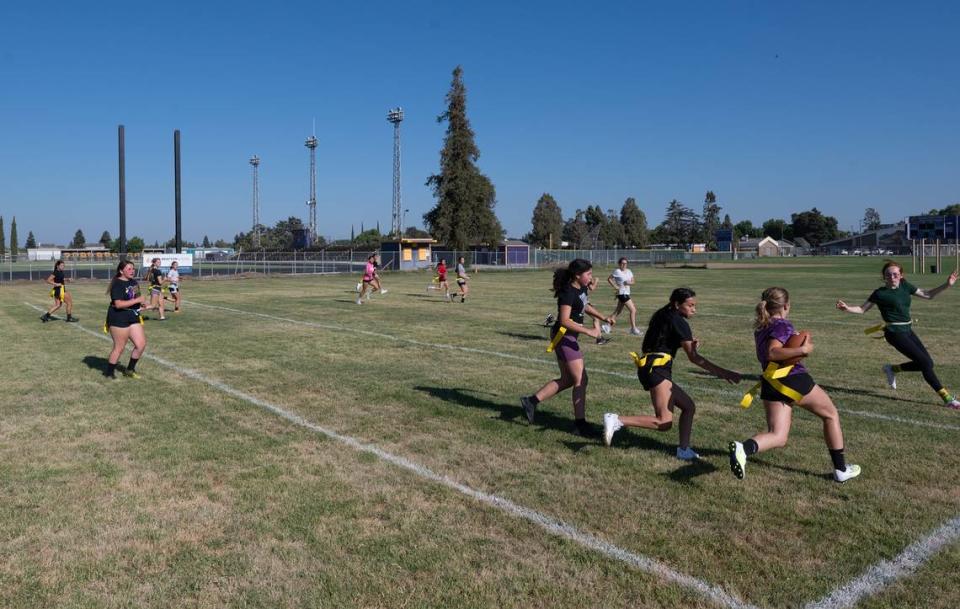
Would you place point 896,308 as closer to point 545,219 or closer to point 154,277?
point 154,277

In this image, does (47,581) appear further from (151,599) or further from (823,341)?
(823,341)

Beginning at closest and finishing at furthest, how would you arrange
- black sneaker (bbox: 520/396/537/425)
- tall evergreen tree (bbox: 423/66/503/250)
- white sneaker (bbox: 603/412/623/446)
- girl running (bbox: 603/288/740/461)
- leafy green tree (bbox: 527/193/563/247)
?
1. girl running (bbox: 603/288/740/461)
2. white sneaker (bbox: 603/412/623/446)
3. black sneaker (bbox: 520/396/537/425)
4. tall evergreen tree (bbox: 423/66/503/250)
5. leafy green tree (bbox: 527/193/563/247)

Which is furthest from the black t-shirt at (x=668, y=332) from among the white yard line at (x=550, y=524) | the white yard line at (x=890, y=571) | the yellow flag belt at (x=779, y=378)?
the white yard line at (x=890, y=571)

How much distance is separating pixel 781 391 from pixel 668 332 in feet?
3.50

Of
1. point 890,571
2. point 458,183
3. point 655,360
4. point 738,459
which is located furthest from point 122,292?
point 458,183

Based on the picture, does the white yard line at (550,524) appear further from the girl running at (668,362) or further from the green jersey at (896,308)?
the green jersey at (896,308)

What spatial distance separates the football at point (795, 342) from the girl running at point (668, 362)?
66cm

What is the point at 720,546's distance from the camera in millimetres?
4543

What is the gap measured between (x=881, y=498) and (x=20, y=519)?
6469 millimetres

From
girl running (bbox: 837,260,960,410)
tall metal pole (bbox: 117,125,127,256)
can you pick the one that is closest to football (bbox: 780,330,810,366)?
girl running (bbox: 837,260,960,410)

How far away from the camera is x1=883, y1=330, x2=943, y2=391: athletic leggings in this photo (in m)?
8.62

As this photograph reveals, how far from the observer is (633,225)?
14888cm

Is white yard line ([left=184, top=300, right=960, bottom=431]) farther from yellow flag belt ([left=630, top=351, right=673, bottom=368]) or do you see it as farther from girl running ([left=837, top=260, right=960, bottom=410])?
yellow flag belt ([left=630, top=351, right=673, bottom=368])

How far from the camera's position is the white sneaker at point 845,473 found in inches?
223
